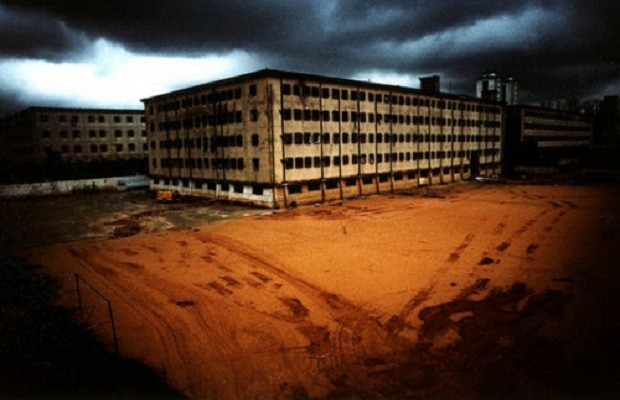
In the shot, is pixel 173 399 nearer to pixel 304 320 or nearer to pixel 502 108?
pixel 304 320

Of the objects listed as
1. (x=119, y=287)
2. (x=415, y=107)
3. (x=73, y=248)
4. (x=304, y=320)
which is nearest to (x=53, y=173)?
(x=73, y=248)

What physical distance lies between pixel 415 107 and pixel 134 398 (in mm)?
47614

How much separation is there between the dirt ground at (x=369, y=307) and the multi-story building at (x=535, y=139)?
46.2m

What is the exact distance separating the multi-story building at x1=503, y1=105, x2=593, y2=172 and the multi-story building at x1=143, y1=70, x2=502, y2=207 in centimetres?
1979

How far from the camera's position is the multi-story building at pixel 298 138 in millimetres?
35531

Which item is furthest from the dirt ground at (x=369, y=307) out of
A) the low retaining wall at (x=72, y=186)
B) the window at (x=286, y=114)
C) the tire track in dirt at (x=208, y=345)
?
the low retaining wall at (x=72, y=186)

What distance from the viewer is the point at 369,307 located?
45.4 ft

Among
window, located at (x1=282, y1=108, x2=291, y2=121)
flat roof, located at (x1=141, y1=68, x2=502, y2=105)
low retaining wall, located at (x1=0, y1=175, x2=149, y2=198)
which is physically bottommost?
low retaining wall, located at (x1=0, y1=175, x2=149, y2=198)

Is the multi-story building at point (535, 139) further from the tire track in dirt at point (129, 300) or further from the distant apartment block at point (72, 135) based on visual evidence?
A: the distant apartment block at point (72, 135)

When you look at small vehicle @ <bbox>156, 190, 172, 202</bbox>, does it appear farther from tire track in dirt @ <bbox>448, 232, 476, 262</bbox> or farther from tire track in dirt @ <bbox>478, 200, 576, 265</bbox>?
tire track in dirt @ <bbox>478, 200, 576, 265</bbox>

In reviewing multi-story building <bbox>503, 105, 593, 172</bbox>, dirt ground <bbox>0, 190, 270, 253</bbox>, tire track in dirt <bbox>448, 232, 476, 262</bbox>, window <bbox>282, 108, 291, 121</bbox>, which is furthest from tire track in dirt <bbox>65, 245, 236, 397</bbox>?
multi-story building <bbox>503, 105, 593, 172</bbox>

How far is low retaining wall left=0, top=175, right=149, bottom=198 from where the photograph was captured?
4538 centimetres

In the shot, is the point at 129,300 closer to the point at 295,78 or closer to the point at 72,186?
the point at 295,78

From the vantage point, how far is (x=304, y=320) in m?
13.0
